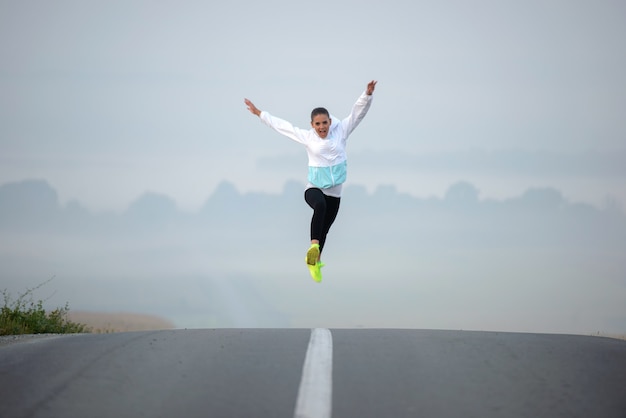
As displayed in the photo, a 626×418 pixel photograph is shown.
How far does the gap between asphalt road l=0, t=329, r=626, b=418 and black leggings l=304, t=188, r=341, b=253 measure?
15.2ft

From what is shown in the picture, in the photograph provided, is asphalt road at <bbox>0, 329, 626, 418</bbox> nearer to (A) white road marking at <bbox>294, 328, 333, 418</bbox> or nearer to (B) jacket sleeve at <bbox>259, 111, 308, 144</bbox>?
(A) white road marking at <bbox>294, 328, 333, 418</bbox>

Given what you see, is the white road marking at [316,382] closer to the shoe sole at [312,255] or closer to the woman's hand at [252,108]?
the shoe sole at [312,255]

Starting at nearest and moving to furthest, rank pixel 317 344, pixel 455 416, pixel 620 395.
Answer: pixel 455 416
pixel 620 395
pixel 317 344

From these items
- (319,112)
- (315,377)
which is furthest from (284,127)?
(315,377)

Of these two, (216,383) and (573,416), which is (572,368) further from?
(216,383)

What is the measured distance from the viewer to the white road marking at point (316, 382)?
5797 mm

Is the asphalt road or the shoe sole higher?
the asphalt road

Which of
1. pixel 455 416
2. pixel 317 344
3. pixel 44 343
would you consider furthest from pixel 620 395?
pixel 44 343

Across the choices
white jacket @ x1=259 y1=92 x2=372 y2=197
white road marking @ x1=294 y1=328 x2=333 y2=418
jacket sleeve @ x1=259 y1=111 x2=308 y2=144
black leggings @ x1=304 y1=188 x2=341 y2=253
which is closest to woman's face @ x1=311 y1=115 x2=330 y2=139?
white jacket @ x1=259 y1=92 x2=372 y2=197

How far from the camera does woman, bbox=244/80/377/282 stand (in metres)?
13.4

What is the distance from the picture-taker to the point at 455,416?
19.2 feet

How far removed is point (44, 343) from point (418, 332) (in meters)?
3.86

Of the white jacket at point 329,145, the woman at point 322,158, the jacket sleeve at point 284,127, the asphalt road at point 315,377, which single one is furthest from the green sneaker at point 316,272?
the asphalt road at point 315,377

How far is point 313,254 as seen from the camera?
13.5 meters
